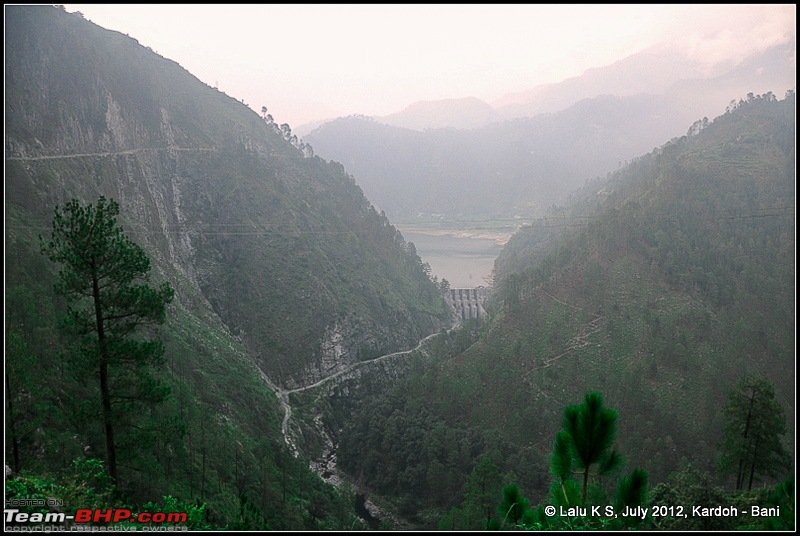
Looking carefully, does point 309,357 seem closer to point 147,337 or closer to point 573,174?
point 147,337

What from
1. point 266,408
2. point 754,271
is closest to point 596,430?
point 266,408

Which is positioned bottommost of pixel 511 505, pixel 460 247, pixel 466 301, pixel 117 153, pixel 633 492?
pixel 466 301

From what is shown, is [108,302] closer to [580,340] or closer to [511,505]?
[511,505]

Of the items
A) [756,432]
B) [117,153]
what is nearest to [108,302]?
[756,432]

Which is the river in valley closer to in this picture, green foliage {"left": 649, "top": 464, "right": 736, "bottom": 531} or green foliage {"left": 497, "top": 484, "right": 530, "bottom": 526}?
green foliage {"left": 649, "top": 464, "right": 736, "bottom": 531}

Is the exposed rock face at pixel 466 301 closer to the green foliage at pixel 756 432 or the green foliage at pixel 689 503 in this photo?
the green foliage at pixel 756 432
